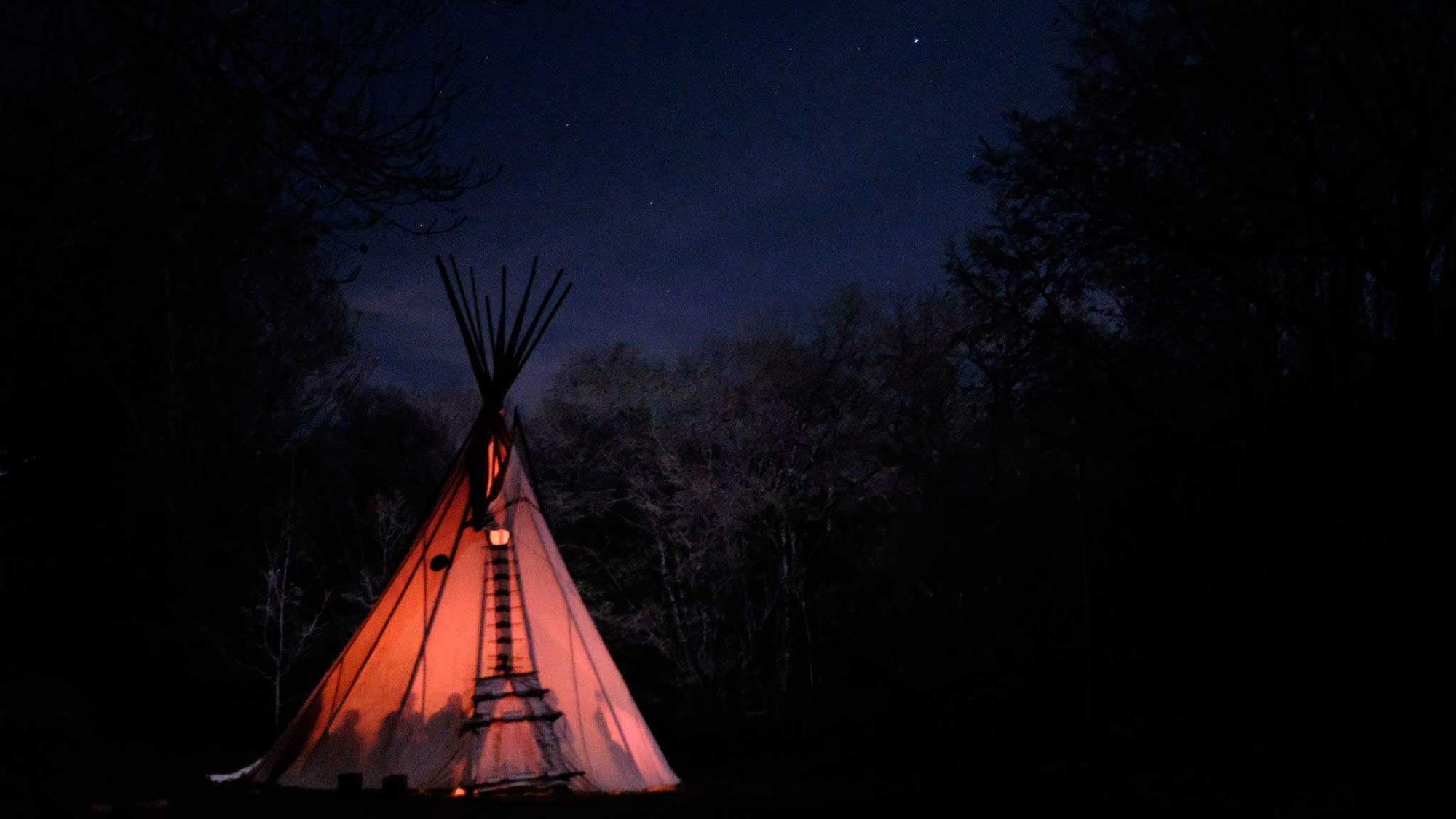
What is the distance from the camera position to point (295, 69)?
13.3ft

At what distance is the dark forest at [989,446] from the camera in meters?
4.51

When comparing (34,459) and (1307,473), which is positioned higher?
(34,459)

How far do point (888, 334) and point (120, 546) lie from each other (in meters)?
13.6

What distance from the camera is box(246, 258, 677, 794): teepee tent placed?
7.96 m

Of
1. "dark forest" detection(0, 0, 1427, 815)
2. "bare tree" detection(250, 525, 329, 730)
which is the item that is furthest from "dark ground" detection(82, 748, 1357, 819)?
"bare tree" detection(250, 525, 329, 730)

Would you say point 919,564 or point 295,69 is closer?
point 295,69

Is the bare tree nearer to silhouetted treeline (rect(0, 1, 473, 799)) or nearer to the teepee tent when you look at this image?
silhouetted treeline (rect(0, 1, 473, 799))

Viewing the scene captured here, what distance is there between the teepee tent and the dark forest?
38.6 inches

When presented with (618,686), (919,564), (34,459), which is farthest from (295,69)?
(919,564)

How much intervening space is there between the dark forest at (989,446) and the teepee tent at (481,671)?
0.98 m

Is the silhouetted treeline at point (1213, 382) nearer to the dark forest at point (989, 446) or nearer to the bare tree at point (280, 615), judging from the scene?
the dark forest at point (989, 446)

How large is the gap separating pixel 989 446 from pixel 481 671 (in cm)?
1020

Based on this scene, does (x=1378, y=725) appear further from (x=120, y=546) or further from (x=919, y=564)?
(x=120, y=546)

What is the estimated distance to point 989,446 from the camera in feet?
53.7
